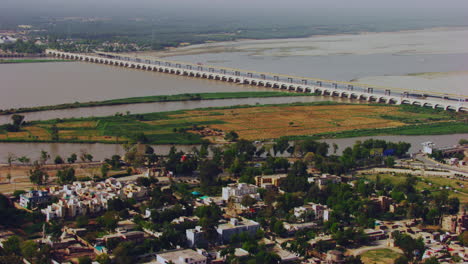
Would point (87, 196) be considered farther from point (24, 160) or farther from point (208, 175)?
point (24, 160)

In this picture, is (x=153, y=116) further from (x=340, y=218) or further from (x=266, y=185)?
(x=340, y=218)

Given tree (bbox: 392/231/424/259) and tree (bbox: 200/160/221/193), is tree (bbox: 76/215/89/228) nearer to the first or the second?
tree (bbox: 200/160/221/193)

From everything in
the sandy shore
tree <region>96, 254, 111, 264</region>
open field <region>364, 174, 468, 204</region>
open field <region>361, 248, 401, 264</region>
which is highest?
the sandy shore

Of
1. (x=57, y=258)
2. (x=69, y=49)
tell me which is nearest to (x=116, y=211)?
(x=57, y=258)

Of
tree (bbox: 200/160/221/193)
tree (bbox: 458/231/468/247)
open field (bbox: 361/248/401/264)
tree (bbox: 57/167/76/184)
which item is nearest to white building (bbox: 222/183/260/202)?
tree (bbox: 200/160/221/193)

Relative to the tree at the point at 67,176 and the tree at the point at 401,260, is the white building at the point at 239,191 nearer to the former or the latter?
the tree at the point at 67,176

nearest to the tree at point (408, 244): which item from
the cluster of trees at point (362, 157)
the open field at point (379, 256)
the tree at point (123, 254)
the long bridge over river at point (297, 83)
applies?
the open field at point (379, 256)

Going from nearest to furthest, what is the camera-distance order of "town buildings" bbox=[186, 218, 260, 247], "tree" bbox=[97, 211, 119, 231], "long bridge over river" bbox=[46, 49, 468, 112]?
"town buildings" bbox=[186, 218, 260, 247] < "tree" bbox=[97, 211, 119, 231] < "long bridge over river" bbox=[46, 49, 468, 112]
